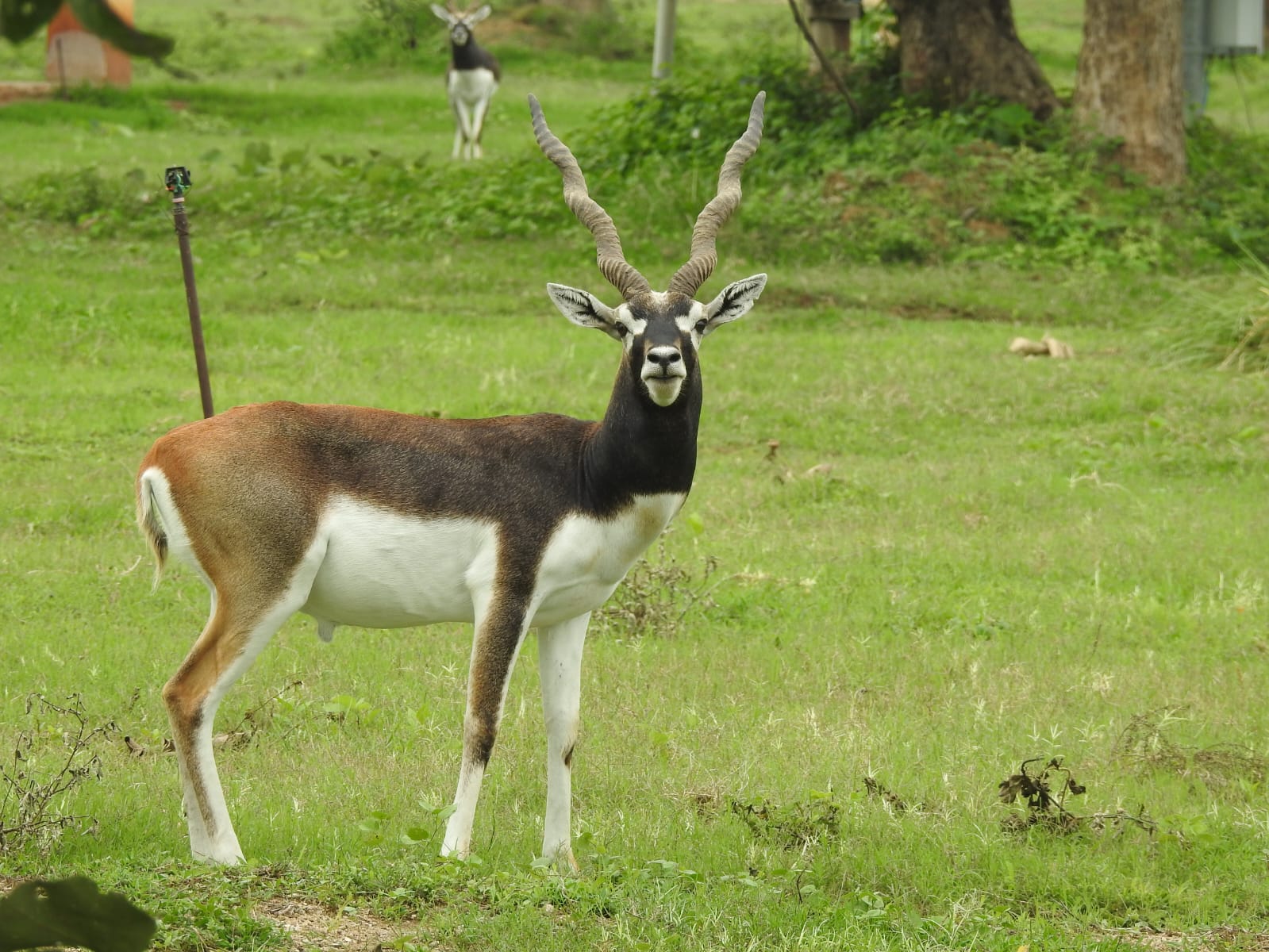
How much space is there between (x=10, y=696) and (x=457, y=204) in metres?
10.2

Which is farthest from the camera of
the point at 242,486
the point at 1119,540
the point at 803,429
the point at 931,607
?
the point at 803,429

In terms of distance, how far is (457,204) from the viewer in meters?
15.5

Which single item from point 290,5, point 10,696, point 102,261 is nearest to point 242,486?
point 10,696

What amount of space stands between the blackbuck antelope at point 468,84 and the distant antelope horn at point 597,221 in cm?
1490

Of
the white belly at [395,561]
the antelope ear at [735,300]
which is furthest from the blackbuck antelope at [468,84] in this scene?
the white belly at [395,561]

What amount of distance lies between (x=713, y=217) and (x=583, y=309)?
0.53 metres

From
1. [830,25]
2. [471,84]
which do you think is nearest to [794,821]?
[830,25]

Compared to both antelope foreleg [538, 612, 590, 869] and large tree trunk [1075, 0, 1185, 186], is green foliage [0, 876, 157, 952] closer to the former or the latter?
antelope foreleg [538, 612, 590, 869]

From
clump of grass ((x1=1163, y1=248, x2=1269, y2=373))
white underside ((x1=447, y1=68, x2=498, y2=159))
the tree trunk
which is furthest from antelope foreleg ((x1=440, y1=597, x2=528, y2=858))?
white underside ((x1=447, y1=68, x2=498, y2=159))

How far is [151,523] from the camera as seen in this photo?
15.3 ft

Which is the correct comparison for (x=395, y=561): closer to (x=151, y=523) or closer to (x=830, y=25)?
(x=151, y=523)

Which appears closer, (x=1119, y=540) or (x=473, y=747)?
(x=473, y=747)

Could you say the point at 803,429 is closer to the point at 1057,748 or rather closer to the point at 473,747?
the point at 1057,748

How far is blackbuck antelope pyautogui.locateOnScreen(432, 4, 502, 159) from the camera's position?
67.4 ft
